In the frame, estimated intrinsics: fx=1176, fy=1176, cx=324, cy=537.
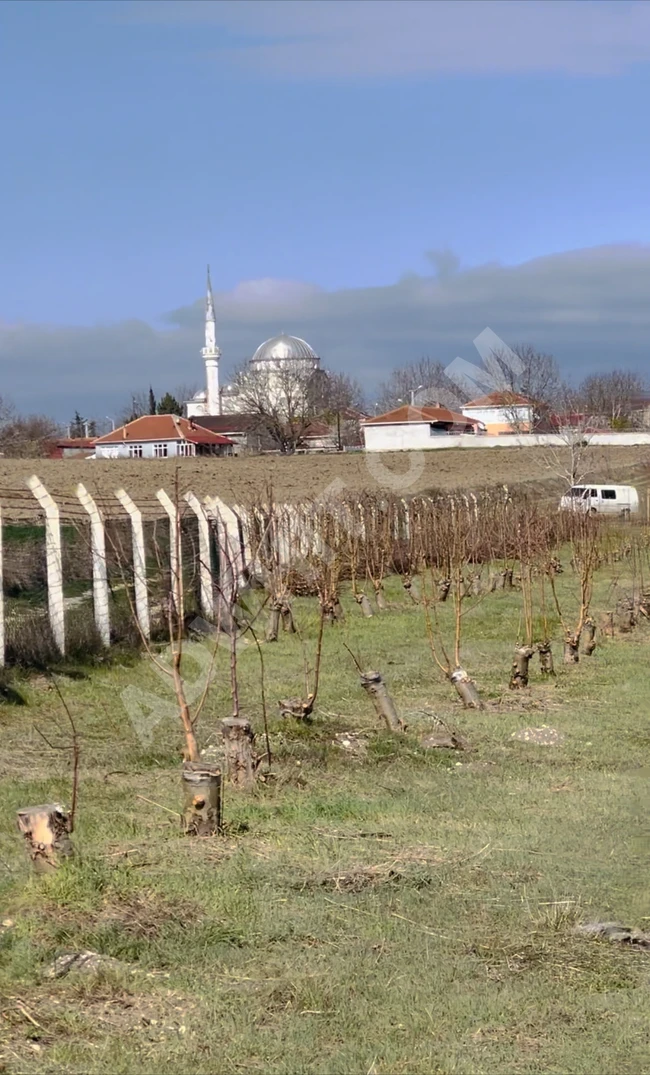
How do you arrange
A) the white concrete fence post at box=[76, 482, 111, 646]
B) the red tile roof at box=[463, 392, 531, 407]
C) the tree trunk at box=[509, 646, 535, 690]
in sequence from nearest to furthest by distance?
the tree trunk at box=[509, 646, 535, 690] → the white concrete fence post at box=[76, 482, 111, 646] → the red tile roof at box=[463, 392, 531, 407]

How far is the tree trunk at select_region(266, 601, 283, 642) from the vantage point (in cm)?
1357

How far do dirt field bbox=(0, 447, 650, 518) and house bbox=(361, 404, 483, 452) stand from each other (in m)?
5.85

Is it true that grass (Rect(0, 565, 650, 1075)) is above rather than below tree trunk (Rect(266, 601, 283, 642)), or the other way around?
below

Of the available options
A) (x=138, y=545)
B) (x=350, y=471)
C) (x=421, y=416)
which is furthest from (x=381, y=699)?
(x=421, y=416)

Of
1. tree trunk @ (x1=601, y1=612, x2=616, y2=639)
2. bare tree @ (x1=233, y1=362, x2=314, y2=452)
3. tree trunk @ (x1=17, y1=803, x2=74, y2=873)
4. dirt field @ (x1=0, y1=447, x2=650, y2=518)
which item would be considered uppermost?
bare tree @ (x1=233, y1=362, x2=314, y2=452)

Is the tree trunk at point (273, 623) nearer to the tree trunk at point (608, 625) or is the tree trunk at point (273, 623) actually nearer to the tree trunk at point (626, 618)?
the tree trunk at point (608, 625)

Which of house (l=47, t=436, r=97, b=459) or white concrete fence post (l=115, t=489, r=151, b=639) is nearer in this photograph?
white concrete fence post (l=115, t=489, r=151, b=639)

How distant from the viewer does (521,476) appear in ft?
139

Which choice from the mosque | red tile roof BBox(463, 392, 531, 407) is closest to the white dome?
the mosque

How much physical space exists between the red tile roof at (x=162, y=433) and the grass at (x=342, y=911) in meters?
60.5

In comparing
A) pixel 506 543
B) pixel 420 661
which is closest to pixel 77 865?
pixel 420 661

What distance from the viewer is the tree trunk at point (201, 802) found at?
18.6 feet

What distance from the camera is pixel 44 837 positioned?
4930 millimetres

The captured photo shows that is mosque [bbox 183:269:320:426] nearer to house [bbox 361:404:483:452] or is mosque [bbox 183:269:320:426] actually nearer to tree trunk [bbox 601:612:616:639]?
house [bbox 361:404:483:452]
